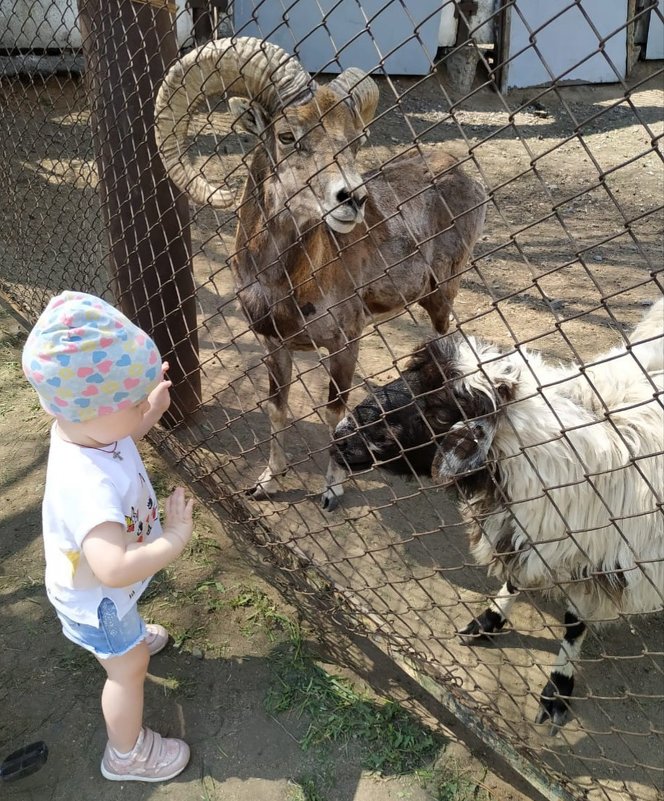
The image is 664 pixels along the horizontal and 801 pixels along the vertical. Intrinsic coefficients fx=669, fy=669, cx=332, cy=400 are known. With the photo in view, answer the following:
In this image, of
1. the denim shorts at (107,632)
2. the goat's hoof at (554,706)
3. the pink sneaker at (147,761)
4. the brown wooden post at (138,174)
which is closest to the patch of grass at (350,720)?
the pink sneaker at (147,761)

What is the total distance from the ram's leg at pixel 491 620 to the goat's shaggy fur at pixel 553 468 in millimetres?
300

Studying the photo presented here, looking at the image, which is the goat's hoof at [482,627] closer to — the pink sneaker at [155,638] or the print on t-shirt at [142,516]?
the pink sneaker at [155,638]

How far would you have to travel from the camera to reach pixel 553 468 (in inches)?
101

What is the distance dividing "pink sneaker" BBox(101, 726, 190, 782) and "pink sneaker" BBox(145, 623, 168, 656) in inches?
15.3

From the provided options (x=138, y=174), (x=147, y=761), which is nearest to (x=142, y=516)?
(x=147, y=761)

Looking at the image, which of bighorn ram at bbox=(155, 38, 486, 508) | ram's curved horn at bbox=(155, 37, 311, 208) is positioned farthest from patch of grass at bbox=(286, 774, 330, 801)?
ram's curved horn at bbox=(155, 37, 311, 208)

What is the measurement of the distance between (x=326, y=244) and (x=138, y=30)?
1.48 meters

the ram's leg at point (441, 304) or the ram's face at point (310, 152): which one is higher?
the ram's face at point (310, 152)

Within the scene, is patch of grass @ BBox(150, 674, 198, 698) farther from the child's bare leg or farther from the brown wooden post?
the brown wooden post

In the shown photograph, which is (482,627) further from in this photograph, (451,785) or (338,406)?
(338,406)

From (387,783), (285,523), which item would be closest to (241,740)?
(387,783)

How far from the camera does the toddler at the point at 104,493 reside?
172 centimetres

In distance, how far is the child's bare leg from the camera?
7.04ft

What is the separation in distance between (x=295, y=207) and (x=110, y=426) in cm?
221
